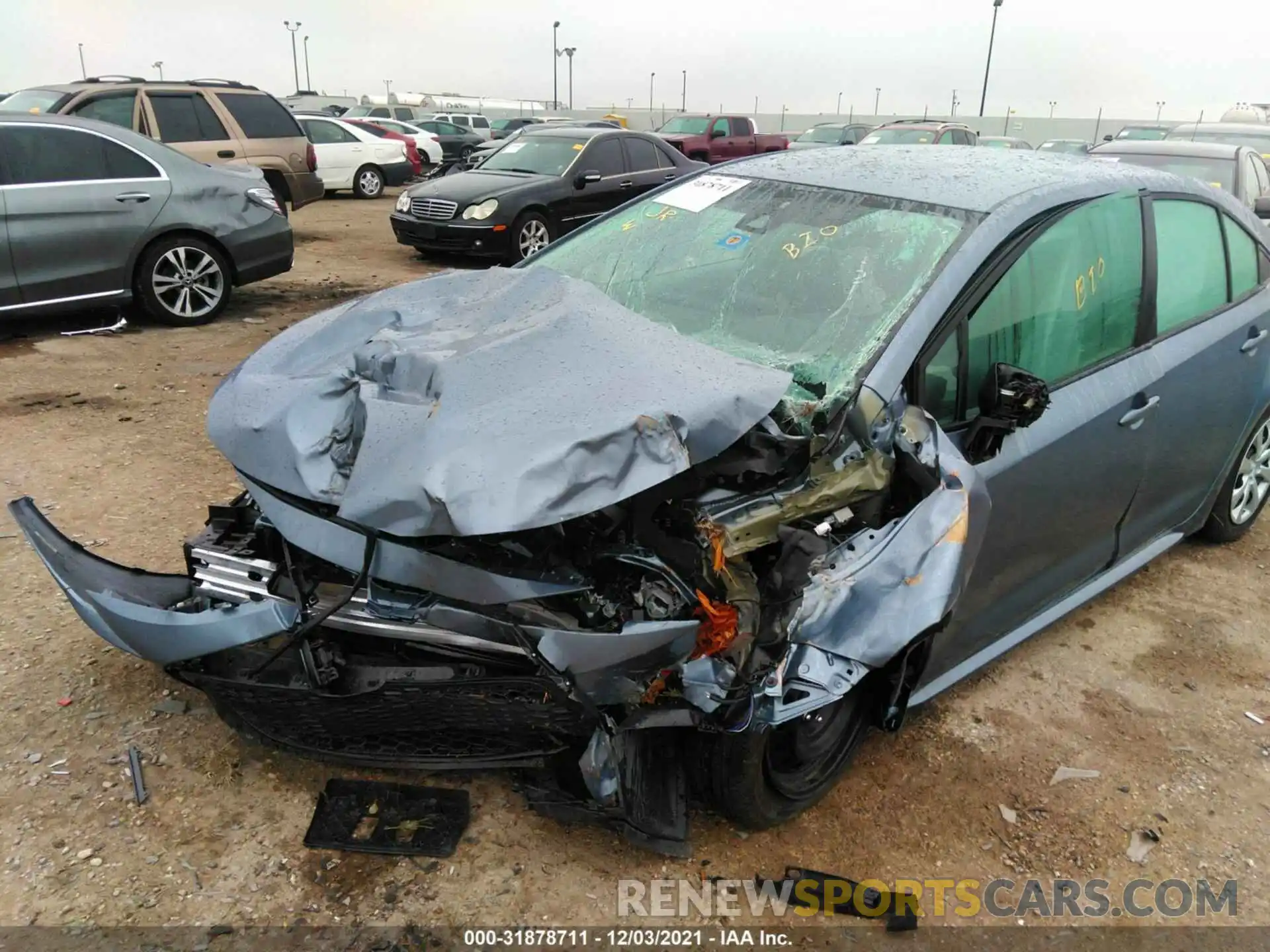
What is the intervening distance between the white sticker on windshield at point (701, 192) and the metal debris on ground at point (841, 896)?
2.24 m

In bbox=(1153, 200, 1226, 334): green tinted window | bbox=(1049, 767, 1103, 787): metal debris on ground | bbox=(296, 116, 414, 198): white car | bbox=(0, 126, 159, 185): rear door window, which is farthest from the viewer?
bbox=(296, 116, 414, 198): white car

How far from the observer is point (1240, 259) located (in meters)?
3.65

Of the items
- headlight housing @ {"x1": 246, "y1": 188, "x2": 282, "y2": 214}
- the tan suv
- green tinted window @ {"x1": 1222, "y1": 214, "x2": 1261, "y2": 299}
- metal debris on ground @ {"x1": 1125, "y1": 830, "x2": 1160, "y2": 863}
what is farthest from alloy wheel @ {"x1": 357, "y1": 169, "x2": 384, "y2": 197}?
metal debris on ground @ {"x1": 1125, "y1": 830, "x2": 1160, "y2": 863}

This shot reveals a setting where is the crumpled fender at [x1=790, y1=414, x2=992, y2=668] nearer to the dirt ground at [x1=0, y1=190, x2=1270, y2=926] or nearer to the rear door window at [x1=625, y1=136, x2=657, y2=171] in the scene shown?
the dirt ground at [x1=0, y1=190, x2=1270, y2=926]

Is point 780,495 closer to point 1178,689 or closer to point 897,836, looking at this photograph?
point 897,836

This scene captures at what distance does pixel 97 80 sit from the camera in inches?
374

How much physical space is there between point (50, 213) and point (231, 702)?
18.6ft

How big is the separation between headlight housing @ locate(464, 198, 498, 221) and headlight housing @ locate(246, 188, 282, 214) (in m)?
2.53

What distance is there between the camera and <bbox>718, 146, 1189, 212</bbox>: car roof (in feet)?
9.38

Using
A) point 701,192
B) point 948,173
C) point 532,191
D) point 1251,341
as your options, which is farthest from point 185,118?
point 1251,341

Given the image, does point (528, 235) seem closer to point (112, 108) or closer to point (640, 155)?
point (640, 155)

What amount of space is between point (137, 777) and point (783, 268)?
2457 millimetres

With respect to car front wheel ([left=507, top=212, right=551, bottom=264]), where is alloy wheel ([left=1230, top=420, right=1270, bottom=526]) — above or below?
below

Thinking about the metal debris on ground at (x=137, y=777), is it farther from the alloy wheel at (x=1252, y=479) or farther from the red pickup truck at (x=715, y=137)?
the red pickup truck at (x=715, y=137)
